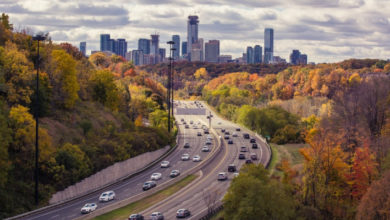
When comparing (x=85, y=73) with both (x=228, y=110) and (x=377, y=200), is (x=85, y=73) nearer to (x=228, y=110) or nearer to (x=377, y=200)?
(x=377, y=200)

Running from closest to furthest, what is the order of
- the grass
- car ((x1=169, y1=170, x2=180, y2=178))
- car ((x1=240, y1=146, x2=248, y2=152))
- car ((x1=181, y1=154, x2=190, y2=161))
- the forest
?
1. the grass
2. the forest
3. car ((x1=169, y1=170, x2=180, y2=178))
4. car ((x1=181, y1=154, x2=190, y2=161))
5. car ((x1=240, y1=146, x2=248, y2=152))

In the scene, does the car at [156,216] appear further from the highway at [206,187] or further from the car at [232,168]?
the car at [232,168]

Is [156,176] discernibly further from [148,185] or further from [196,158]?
[196,158]

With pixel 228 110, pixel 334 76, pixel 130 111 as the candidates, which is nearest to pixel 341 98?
pixel 130 111

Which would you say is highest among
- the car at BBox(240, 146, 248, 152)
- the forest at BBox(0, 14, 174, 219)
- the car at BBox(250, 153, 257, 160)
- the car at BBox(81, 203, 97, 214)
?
the forest at BBox(0, 14, 174, 219)

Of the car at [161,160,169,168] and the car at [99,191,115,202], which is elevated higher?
the car at [99,191,115,202]

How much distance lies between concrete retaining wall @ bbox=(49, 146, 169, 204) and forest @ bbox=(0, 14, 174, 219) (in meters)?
0.61

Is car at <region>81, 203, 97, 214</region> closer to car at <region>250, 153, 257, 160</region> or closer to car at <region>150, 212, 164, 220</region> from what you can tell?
car at <region>150, 212, 164, 220</region>

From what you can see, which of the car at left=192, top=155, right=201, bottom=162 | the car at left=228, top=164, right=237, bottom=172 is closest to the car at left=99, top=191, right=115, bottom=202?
the car at left=228, top=164, right=237, bottom=172

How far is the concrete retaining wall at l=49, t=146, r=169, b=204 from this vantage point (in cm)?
4998

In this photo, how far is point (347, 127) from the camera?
61.8 metres

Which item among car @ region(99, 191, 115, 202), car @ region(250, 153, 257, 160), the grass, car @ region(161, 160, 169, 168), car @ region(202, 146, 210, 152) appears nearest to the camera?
the grass

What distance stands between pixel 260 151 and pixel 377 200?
41.4 meters

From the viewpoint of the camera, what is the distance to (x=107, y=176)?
188 feet
